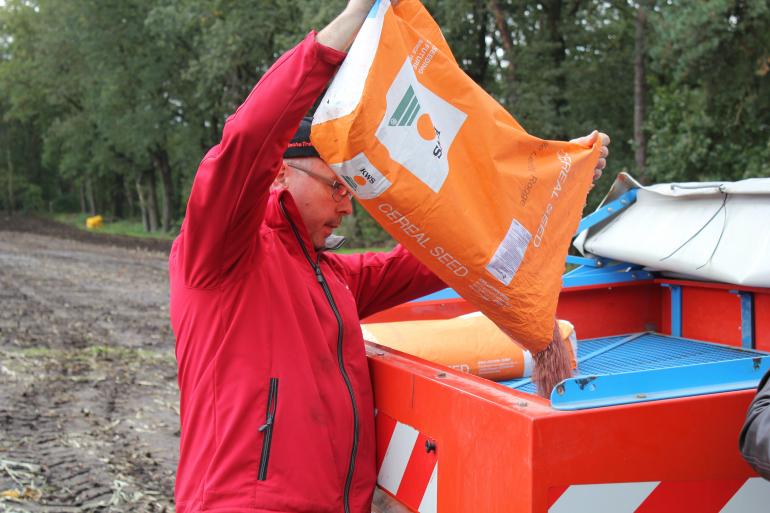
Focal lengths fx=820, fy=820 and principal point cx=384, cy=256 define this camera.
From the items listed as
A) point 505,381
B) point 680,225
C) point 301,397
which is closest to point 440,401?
point 301,397

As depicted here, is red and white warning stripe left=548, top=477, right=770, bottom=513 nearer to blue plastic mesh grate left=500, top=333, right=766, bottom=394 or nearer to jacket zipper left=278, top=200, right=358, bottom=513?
jacket zipper left=278, top=200, right=358, bottom=513

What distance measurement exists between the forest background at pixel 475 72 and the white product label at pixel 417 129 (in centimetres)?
1258

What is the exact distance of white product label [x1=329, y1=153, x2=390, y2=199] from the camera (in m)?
1.87

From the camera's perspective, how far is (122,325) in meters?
10.6

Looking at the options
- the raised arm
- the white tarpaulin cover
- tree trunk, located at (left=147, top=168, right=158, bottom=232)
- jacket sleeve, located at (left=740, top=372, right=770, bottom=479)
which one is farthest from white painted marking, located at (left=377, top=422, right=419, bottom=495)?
tree trunk, located at (left=147, top=168, right=158, bottom=232)

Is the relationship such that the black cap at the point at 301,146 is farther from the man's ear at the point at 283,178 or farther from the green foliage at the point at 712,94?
the green foliage at the point at 712,94

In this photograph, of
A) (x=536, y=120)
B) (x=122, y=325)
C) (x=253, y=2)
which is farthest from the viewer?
(x=253, y=2)

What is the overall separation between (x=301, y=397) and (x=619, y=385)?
0.80 meters

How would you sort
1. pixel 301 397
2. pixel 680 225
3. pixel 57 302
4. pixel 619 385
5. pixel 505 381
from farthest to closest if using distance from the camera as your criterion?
pixel 57 302
pixel 680 225
pixel 505 381
pixel 301 397
pixel 619 385

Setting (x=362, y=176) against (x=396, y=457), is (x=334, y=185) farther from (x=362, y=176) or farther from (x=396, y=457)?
(x=396, y=457)

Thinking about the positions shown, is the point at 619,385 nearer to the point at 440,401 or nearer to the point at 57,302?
the point at 440,401

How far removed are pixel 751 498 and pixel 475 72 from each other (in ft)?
71.9

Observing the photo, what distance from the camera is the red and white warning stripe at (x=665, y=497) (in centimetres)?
176

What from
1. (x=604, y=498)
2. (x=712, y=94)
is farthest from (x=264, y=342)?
(x=712, y=94)
